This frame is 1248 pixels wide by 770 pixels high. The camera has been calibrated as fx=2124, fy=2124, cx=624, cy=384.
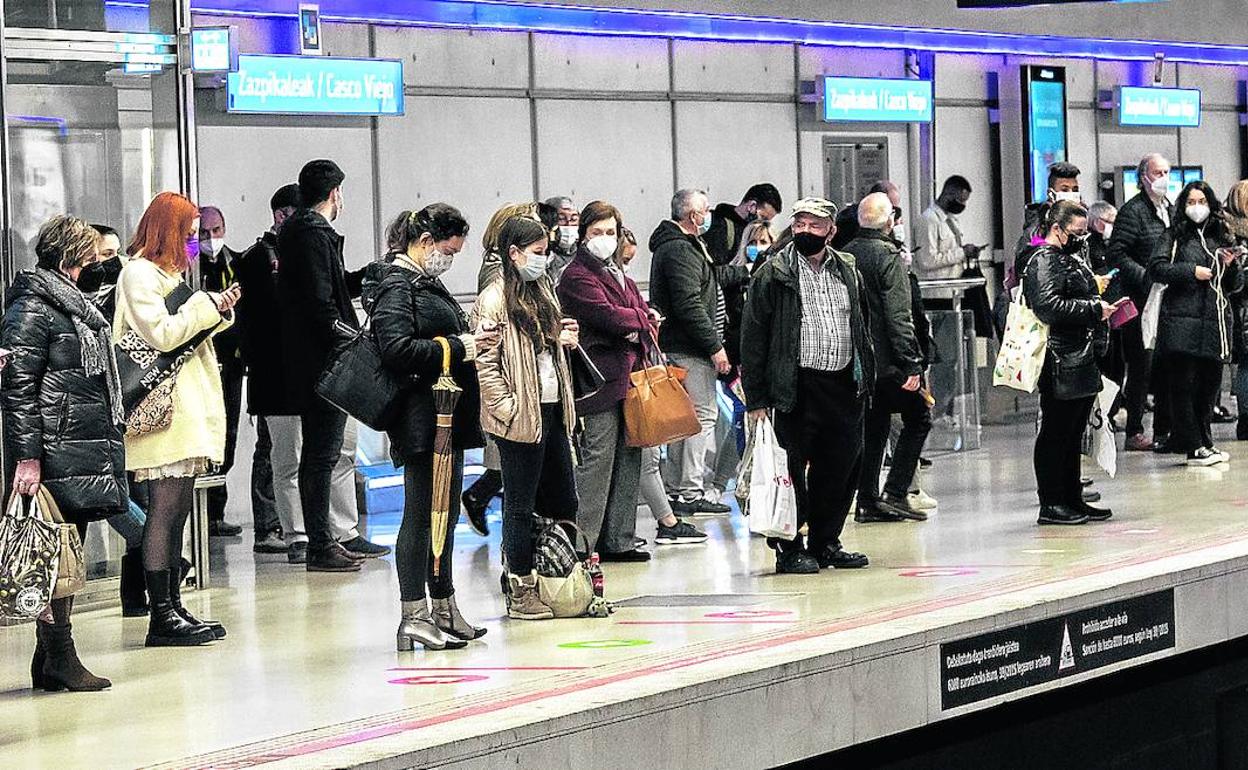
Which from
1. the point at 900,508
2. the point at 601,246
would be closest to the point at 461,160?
the point at 900,508

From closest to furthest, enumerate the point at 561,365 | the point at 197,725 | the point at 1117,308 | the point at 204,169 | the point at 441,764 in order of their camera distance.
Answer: the point at 441,764
the point at 197,725
the point at 561,365
the point at 1117,308
the point at 204,169

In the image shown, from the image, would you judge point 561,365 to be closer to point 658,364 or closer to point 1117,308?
point 658,364

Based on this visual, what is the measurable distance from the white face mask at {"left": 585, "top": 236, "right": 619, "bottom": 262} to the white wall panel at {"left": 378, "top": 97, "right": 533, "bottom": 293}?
458cm

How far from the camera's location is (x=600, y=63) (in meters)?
15.4

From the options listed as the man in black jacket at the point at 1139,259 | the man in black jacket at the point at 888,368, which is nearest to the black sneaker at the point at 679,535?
the man in black jacket at the point at 888,368

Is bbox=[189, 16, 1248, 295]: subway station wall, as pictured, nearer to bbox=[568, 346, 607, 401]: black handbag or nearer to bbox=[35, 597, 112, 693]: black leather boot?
bbox=[568, 346, 607, 401]: black handbag

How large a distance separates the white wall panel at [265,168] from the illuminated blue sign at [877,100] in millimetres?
4664

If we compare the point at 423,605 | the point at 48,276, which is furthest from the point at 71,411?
the point at 423,605

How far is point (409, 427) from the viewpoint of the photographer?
7375mm

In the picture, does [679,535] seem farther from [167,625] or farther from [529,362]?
[167,625]

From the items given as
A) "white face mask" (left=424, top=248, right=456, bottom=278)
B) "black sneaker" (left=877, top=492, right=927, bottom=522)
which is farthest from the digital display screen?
"white face mask" (left=424, top=248, right=456, bottom=278)

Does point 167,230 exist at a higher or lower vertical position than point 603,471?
higher

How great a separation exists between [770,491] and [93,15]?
11.6 ft

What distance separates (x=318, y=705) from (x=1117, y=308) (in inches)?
215
